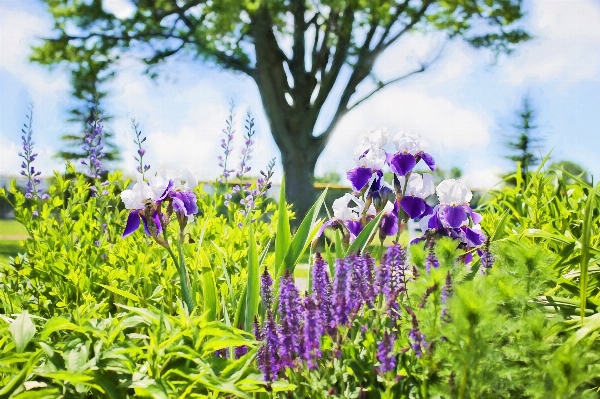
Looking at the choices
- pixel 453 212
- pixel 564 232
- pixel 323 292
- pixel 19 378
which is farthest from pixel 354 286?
pixel 564 232

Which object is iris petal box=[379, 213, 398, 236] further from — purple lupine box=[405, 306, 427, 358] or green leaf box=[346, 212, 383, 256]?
purple lupine box=[405, 306, 427, 358]

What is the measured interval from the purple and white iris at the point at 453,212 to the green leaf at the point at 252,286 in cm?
88

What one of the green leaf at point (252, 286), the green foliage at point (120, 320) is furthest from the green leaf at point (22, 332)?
the green leaf at point (252, 286)

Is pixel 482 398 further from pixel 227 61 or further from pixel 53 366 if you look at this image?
pixel 227 61

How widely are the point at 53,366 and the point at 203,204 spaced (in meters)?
2.29

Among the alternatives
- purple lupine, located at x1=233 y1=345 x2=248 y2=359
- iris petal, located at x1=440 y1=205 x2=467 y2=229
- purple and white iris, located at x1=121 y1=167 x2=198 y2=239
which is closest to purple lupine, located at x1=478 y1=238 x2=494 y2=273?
iris petal, located at x1=440 y1=205 x2=467 y2=229

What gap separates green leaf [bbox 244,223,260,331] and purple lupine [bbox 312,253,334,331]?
37cm

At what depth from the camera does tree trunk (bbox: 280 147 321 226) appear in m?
18.2

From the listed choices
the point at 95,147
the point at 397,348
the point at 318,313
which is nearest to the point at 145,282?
the point at 318,313

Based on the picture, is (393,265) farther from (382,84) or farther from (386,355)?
(382,84)

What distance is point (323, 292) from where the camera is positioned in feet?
7.21

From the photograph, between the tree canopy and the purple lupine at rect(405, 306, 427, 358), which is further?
the tree canopy

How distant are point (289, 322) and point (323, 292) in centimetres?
20

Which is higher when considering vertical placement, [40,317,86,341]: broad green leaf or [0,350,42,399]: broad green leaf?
[40,317,86,341]: broad green leaf
